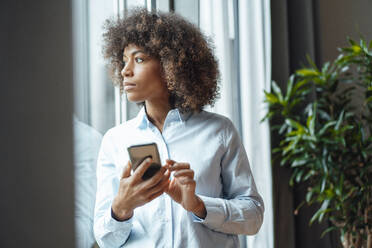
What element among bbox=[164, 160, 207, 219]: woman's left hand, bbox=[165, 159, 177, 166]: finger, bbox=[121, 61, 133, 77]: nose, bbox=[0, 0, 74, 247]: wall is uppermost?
bbox=[121, 61, 133, 77]: nose

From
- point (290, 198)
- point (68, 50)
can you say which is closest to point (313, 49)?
point (290, 198)

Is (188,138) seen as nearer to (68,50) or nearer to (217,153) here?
(217,153)

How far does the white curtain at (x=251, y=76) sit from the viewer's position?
2.24 metres

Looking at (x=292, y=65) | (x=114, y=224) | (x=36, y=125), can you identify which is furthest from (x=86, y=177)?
(x=292, y=65)

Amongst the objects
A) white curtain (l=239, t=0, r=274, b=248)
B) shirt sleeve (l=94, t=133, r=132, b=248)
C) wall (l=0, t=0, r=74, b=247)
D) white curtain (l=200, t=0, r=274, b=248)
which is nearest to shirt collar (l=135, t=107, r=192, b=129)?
shirt sleeve (l=94, t=133, r=132, b=248)

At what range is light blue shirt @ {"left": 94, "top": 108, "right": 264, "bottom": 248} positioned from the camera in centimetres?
123

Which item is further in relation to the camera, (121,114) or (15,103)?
(121,114)

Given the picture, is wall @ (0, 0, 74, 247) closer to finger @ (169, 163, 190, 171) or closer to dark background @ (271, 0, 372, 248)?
finger @ (169, 163, 190, 171)

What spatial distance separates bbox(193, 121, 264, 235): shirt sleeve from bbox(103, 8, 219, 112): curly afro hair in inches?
6.5

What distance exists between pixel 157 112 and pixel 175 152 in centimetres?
17

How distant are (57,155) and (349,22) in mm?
3143

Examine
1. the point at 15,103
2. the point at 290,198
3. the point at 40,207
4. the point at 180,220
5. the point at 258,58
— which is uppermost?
the point at 258,58

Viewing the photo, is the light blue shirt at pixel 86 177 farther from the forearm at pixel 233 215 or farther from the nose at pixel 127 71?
the forearm at pixel 233 215

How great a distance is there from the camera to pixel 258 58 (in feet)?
7.90
